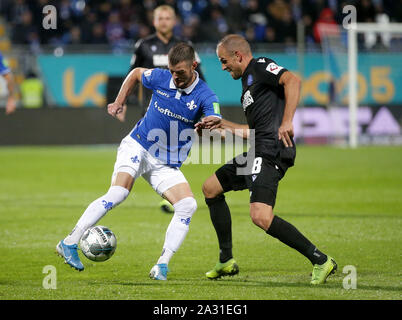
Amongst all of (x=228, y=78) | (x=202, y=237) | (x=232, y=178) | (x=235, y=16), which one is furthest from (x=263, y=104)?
(x=235, y=16)

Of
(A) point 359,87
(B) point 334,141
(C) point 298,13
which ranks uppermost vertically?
(C) point 298,13

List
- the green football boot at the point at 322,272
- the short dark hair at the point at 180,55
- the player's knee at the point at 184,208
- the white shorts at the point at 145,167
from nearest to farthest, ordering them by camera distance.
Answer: the green football boot at the point at 322,272
the short dark hair at the point at 180,55
the player's knee at the point at 184,208
the white shorts at the point at 145,167

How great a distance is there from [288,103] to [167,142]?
4.20 feet

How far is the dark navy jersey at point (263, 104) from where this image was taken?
7.06m

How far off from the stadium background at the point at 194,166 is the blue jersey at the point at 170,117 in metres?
1.14

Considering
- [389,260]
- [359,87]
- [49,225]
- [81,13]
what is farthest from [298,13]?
[389,260]

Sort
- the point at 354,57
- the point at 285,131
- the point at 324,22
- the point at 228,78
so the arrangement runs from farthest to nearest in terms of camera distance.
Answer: the point at 324,22 → the point at 354,57 → the point at 228,78 → the point at 285,131

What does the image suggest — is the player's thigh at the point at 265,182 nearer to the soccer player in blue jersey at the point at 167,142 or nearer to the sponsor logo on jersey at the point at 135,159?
the soccer player in blue jersey at the point at 167,142

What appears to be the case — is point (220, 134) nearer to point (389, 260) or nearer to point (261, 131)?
point (261, 131)

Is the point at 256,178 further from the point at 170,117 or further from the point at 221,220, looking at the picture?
the point at 170,117

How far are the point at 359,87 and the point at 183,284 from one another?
1796 centimetres

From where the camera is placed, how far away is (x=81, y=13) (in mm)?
25109

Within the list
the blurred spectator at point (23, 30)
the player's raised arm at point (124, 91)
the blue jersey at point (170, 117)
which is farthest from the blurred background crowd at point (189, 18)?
the blue jersey at point (170, 117)

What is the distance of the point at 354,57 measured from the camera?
23672mm
